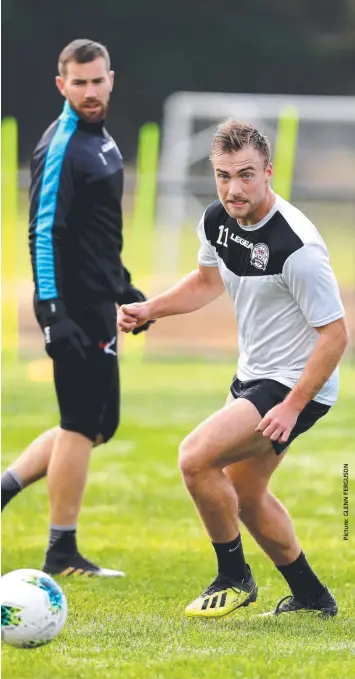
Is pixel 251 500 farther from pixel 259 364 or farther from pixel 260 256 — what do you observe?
pixel 260 256

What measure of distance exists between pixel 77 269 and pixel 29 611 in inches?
86.6

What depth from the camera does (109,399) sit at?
651 centimetres

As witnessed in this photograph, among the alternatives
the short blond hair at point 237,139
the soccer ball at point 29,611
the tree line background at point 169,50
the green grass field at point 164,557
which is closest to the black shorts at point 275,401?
the green grass field at point 164,557

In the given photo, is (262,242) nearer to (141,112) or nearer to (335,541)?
(335,541)

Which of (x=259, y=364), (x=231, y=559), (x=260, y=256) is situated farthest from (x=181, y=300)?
(x=231, y=559)

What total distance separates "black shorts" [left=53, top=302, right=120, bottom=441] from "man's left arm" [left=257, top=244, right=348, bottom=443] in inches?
60.7

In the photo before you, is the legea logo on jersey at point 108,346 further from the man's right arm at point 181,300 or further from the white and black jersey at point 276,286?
the white and black jersey at point 276,286

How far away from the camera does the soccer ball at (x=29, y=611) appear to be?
4527 millimetres

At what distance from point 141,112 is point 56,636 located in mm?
32327

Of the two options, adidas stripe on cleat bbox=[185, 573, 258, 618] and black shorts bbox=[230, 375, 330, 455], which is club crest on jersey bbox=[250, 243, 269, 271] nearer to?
black shorts bbox=[230, 375, 330, 455]

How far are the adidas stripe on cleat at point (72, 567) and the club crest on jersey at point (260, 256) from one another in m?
1.95

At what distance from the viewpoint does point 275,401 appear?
514cm

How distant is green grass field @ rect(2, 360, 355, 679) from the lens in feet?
14.7

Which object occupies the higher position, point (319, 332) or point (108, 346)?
point (319, 332)
